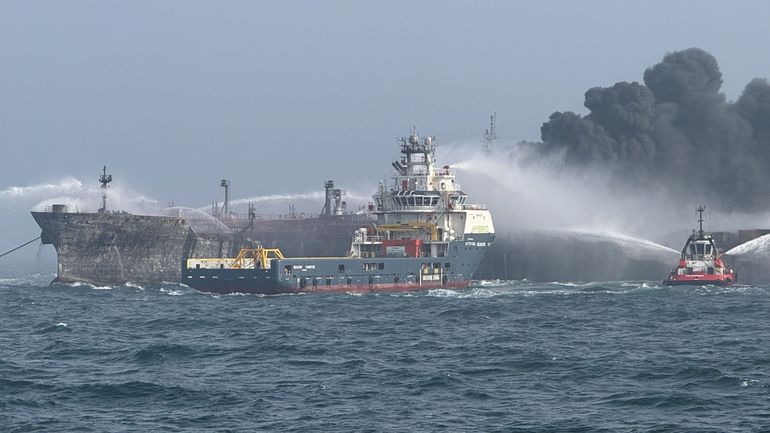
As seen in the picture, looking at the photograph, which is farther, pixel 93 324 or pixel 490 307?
pixel 490 307

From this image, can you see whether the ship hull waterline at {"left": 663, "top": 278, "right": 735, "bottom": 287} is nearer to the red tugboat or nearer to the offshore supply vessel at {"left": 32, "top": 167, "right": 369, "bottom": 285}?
the red tugboat

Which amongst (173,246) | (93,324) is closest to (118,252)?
(173,246)

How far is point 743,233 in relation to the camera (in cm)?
11112

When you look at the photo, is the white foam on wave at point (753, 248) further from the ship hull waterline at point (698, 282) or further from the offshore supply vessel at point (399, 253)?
the offshore supply vessel at point (399, 253)

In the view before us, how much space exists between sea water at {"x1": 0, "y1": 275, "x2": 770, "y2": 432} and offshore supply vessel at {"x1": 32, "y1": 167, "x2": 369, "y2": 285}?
991 inches

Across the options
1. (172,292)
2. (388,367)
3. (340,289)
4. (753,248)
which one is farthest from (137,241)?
(388,367)

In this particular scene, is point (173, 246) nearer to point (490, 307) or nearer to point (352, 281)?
point (352, 281)

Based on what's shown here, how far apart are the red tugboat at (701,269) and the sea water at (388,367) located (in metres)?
16.7

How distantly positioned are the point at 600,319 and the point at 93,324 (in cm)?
2918

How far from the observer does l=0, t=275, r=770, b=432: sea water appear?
36094 millimetres

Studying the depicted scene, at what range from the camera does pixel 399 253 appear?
334ft

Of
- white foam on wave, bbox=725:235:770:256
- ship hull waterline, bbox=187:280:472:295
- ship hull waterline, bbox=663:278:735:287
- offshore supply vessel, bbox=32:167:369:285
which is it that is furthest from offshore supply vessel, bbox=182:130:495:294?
white foam on wave, bbox=725:235:770:256

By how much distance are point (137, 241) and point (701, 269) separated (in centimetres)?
5111

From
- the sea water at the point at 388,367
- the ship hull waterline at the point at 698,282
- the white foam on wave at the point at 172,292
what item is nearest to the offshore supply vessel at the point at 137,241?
the white foam on wave at the point at 172,292
